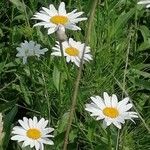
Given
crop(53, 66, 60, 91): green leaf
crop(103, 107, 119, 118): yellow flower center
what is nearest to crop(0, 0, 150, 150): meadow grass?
crop(53, 66, 60, 91): green leaf

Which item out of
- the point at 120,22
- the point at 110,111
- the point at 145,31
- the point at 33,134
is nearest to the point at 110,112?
the point at 110,111

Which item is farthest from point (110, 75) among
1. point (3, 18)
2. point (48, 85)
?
point (3, 18)

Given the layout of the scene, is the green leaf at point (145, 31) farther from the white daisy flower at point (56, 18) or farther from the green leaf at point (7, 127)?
the green leaf at point (7, 127)

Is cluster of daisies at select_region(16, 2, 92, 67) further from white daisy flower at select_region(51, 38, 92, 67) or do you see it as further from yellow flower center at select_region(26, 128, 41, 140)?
yellow flower center at select_region(26, 128, 41, 140)

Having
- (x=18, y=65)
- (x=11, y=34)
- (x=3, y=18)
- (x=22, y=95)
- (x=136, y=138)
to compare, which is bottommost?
(x=136, y=138)

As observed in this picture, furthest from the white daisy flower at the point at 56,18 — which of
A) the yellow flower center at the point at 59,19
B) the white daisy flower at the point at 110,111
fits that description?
the white daisy flower at the point at 110,111

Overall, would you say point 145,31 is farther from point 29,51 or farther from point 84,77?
point 29,51

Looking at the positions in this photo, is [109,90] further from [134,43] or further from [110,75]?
[134,43]
